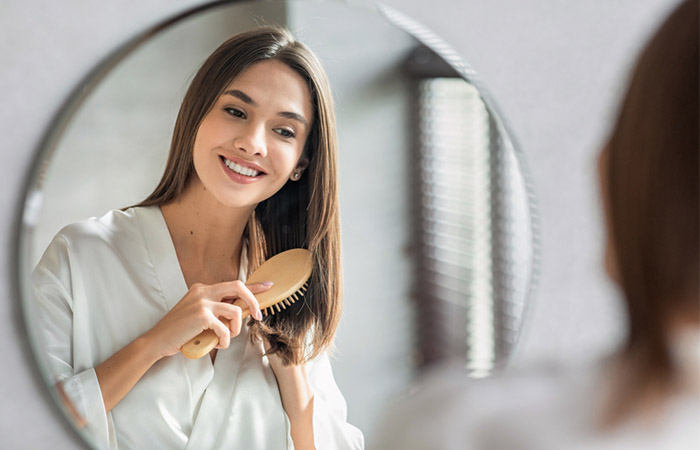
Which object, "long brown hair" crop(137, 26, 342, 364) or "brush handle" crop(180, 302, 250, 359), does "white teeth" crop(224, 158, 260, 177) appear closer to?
"long brown hair" crop(137, 26, 342, 364)

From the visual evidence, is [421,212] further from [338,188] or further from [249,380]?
[249,380]

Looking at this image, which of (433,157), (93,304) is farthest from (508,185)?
(93,304)

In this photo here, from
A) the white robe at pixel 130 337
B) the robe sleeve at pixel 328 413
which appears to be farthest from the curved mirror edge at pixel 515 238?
the white robe at pixel 130 337

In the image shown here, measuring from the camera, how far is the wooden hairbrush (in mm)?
555

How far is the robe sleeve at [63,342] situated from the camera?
1.76 feet

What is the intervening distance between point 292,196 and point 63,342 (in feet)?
0.68

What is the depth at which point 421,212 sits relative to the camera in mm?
597

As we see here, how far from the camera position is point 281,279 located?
0.56 meters

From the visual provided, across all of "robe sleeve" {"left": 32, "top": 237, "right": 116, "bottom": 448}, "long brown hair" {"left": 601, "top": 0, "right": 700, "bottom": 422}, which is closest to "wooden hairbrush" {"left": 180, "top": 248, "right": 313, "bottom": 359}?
"robe sleeve" {"left": 32, "top": 237, "right": 116, "bottom": 448}

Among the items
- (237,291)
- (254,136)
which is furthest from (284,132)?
(237,291)

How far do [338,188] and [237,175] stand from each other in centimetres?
8

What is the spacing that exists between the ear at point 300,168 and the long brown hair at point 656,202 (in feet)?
0.77

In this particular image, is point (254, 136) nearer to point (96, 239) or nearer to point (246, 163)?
point (246, 163)

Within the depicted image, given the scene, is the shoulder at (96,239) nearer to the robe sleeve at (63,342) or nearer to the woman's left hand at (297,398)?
the robe sleeve at (63,342)
